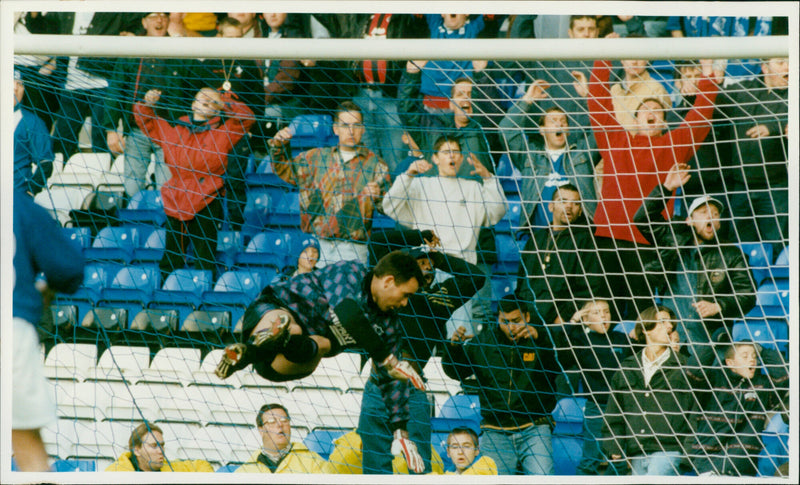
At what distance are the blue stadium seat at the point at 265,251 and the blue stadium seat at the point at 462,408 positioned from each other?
3.08 ft

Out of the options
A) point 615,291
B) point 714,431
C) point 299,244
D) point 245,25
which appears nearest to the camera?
point 714,431

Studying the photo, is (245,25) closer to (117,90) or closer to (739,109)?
(117,90)

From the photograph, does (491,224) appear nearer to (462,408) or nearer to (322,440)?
(462,408)

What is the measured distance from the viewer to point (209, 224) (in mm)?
3314

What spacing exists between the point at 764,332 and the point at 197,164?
95.2 inches

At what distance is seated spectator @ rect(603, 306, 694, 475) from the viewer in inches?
113

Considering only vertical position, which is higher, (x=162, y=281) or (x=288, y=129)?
(x=288, y=129)

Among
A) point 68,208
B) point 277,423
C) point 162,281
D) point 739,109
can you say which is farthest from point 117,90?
point 739,109

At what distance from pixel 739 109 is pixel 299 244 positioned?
187cm

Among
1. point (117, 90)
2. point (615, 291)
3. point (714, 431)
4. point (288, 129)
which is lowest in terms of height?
point (714, 431)

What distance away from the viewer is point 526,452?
2.93 metres

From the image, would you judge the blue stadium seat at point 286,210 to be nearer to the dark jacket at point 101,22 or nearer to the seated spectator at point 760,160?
the dark jacket at point 101,22

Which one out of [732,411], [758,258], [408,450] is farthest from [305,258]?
[758,258]

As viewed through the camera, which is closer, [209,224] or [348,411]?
[348,411]
